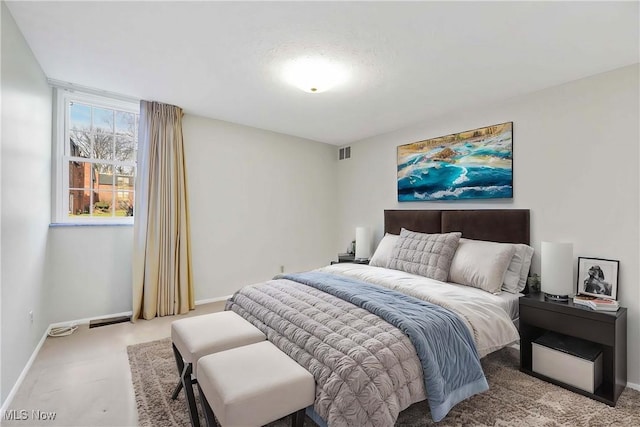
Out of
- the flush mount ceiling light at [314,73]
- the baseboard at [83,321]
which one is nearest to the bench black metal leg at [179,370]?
the baseboard at [83,321]

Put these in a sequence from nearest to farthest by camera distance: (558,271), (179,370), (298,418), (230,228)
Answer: (298,418)
(179,370)
(558,271)
(230,228)

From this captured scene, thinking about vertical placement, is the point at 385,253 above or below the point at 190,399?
above

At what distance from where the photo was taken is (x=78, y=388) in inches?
85.1

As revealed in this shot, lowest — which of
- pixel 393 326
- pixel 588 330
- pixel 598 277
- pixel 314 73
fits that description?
pixel 588 330

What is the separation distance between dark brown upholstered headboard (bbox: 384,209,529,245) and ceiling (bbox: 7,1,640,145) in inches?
44.5

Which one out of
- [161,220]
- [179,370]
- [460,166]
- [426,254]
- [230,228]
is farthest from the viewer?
[230,228]

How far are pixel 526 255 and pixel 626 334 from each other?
2.68ft

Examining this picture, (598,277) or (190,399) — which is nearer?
(190,399)

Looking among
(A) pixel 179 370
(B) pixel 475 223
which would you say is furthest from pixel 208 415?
(B) pixel 475 223

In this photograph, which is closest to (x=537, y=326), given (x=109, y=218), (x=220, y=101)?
(x=220, y=101)

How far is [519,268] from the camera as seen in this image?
2768 mm

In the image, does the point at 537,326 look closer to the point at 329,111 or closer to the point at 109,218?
the point at 329,111

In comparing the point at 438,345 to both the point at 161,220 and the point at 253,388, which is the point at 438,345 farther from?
the point at 161,220

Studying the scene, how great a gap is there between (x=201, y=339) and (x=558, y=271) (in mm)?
2609
